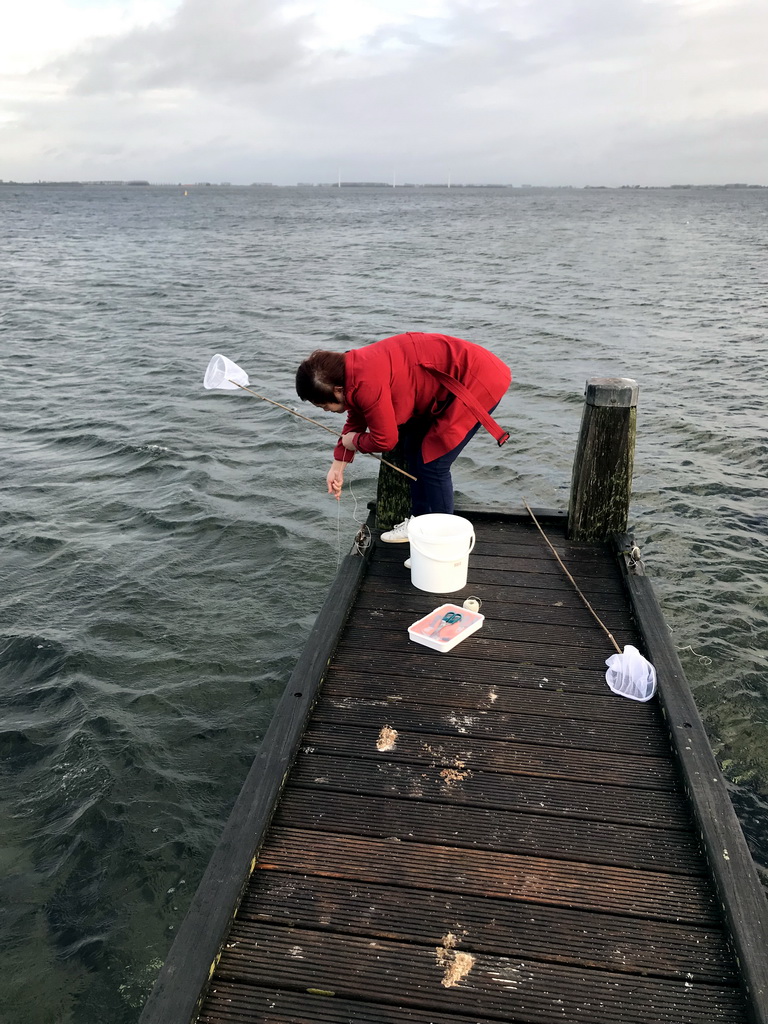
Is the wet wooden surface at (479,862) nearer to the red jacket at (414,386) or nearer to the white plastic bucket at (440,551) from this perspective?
the white plastic bucket at (440,551)

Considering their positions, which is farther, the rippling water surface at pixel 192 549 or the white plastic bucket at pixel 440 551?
the white plastic bucket at pixel 440 551

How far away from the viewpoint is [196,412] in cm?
1195

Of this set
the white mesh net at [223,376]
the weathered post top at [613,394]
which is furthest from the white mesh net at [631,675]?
the white mesh net at [223,376]

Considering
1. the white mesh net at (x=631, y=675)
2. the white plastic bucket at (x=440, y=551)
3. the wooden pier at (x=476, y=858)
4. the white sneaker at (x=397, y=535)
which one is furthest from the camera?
the white sneaker at (x=397, y=535)

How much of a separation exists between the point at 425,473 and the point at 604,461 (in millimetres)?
1425

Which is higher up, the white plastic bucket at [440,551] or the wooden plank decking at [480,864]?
the white plastic bucket at [440,551]

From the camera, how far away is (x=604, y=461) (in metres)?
5.36

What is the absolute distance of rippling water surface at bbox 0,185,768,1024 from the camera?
403 cm

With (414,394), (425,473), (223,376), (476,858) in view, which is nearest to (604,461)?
(425,473)

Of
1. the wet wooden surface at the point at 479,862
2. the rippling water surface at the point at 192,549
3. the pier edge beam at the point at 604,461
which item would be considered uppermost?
the pier edge beam at the point at 604,461

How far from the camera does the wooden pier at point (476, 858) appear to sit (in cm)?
243

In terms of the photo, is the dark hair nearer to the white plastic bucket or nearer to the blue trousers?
the blue trousers

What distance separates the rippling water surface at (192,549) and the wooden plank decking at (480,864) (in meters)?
1.22

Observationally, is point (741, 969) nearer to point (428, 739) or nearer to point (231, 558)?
point (428, 739)
